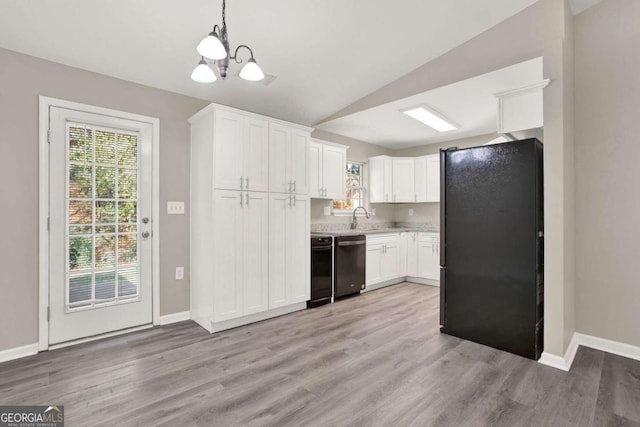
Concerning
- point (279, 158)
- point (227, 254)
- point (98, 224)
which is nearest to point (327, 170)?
point (279, 158)

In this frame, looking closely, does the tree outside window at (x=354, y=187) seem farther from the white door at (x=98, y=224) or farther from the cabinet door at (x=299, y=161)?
the white door at (x=98, y=224)

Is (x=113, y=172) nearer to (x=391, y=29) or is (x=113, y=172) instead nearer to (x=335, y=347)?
(x=335, y=347)

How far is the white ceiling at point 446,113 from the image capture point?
3209 millimetres

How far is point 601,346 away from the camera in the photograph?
286cm

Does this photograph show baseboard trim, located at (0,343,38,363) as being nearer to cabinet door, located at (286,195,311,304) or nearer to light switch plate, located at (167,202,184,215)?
light switch plate, located at (167,202,184,215)

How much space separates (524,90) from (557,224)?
113 cm

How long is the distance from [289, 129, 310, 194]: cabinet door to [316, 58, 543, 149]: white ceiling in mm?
924

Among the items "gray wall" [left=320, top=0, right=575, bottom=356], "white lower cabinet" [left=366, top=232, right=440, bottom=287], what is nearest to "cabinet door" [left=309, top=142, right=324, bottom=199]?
"white lower cabinet" [left=366, top=232, right=440, bottom=287]

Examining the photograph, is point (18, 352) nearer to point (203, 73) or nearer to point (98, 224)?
point (98, 224)

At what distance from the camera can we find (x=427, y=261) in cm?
521

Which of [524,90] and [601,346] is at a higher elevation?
[524,90]

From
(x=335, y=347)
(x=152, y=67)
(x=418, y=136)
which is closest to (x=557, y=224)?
(x=335, y=347)

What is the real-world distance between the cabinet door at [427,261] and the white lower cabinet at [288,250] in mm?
2218

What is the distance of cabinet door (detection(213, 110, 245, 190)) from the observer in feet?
10.4
